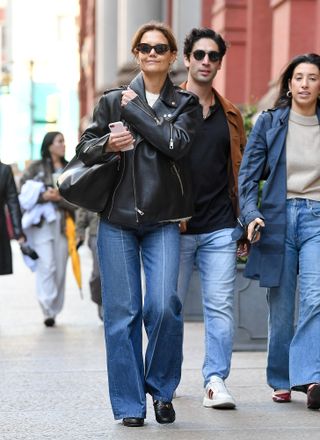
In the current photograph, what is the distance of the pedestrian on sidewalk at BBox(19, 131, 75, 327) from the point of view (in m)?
13.5

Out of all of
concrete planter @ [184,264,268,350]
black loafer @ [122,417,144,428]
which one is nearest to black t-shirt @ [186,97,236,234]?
black loafer @ [122,417,144,428]

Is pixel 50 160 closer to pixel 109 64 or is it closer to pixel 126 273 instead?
pixel 126 273

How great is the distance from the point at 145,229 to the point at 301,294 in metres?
1.13

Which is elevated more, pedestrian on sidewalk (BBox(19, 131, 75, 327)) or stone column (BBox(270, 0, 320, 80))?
stone column (BBox(270, 0, 320, 80))

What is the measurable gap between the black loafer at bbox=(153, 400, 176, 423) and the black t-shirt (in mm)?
1120

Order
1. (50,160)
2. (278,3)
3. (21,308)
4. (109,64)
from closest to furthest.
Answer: (50,160) → (21,308) → (278,3) → (109,64)

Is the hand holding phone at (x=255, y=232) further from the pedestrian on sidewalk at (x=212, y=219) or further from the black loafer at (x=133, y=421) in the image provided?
the black loafer at (x=133, y=421)

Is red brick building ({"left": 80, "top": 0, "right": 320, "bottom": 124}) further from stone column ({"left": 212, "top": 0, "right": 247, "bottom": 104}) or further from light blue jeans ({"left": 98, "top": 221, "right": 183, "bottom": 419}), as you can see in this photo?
light blue jeans ({"left": 98, "top": 221, "right": 183, "bottom": 419})

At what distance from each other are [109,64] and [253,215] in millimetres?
31497

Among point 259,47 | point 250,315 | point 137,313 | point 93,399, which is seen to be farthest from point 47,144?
point 259,47

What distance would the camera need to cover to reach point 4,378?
367 inches

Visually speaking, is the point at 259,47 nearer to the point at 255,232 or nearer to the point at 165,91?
the point at 255,232

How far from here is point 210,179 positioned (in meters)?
7.90

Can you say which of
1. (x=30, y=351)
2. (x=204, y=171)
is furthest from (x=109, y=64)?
(x=204, y=171)
